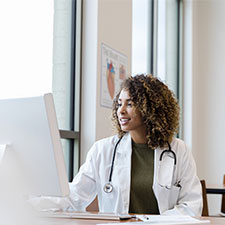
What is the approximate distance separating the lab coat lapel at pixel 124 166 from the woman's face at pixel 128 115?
0.23ft

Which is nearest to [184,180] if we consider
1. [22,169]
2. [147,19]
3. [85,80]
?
[22,169]

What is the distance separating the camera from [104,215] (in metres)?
1.57

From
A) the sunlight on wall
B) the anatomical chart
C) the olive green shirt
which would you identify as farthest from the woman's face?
the anatomical chart

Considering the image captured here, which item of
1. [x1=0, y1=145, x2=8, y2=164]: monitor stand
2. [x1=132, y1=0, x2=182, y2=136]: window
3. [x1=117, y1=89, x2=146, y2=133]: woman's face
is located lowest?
[x1=0, y1=145, x2=8, y2=164]: monitor stand

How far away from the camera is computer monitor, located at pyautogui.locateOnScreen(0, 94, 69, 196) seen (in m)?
0.97

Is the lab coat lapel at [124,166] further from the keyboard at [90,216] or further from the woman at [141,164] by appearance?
the keyboard at [90,216]

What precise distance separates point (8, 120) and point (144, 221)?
0.60 metres

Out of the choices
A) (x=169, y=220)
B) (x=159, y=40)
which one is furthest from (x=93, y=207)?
(x=159, y=40)

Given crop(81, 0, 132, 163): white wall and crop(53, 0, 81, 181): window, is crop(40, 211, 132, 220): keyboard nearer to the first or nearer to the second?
crop(53, 0, 81, 181): window

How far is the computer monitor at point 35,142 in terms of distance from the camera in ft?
3.18

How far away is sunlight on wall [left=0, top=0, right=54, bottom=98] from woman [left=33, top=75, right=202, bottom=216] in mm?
521

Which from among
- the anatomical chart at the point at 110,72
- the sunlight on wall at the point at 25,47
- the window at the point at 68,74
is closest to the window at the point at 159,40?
the anatomical chart at the point at 110,72

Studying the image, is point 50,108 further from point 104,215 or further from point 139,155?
point 139,155

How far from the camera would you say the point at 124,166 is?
210 cm
